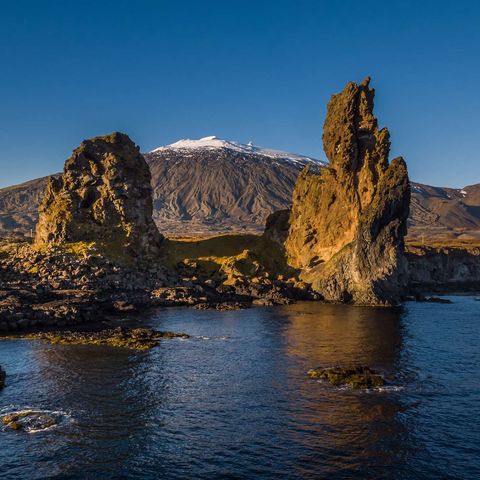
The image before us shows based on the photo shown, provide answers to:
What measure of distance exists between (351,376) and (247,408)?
14111mm

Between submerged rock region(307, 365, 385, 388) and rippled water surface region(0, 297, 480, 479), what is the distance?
6.33ft

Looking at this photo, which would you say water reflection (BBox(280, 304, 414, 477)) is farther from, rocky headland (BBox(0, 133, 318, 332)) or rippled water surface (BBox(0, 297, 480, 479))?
rocky headland (BBox(0, 133, 318, 332))

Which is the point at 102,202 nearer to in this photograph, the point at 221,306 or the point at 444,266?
the point at 221,306

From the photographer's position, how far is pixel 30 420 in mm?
44625

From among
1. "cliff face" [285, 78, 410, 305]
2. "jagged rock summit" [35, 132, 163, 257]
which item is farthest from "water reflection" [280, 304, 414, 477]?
"jagged rock summit" [35, 132, 163, 257]

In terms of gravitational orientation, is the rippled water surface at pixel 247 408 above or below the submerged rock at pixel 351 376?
below

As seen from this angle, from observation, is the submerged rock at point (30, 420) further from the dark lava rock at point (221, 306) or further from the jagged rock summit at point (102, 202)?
the jagged rock summit at point (102, 202)

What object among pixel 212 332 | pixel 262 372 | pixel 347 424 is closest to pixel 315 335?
pixel 212 332

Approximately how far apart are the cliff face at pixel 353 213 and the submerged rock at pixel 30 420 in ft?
281

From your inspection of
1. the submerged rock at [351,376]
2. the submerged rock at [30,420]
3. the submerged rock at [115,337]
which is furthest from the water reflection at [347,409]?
the submerged rock at [30,420]

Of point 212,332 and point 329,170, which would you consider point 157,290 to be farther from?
point 329,170

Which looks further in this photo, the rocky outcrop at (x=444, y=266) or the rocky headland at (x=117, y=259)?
the rocky outcrop at (x=444, y=266)

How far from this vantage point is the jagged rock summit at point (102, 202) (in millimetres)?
128500

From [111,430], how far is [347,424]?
1915 cm
